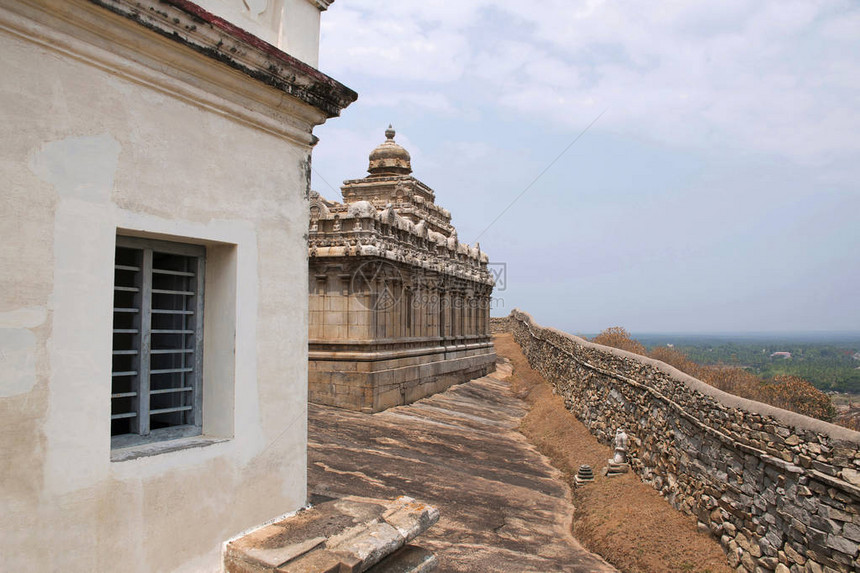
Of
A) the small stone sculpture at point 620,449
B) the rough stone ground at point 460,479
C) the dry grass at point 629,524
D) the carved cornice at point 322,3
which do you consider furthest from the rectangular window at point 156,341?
the small stone sculpture at point 620,449

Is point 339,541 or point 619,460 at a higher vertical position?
point 339,541

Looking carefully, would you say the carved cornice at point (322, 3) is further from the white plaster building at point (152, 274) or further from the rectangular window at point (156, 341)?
the rectangular window at point (156, 341)

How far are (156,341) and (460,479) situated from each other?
692cm

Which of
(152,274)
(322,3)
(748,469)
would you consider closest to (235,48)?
(322,3)

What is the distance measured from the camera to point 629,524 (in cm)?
827

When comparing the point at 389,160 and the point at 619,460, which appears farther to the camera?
the point at 389,160

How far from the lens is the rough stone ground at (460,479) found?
6926 mm

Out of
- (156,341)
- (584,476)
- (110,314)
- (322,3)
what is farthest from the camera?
(584,476)

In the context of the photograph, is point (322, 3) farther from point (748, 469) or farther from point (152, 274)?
point (748, 469)

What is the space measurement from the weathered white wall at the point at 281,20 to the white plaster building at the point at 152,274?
1 cm

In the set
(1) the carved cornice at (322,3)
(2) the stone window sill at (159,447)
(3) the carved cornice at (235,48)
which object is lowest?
(2) the stone window sill at (159,447)

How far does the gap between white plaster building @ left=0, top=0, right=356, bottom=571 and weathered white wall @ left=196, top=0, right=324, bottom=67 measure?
13mm

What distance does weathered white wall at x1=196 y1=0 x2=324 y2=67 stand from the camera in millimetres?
3574

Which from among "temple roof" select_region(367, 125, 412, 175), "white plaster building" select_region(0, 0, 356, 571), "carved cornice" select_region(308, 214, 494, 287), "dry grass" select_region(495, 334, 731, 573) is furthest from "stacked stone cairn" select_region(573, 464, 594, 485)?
"temple roof" select_region(367, 125, 412, 175)
